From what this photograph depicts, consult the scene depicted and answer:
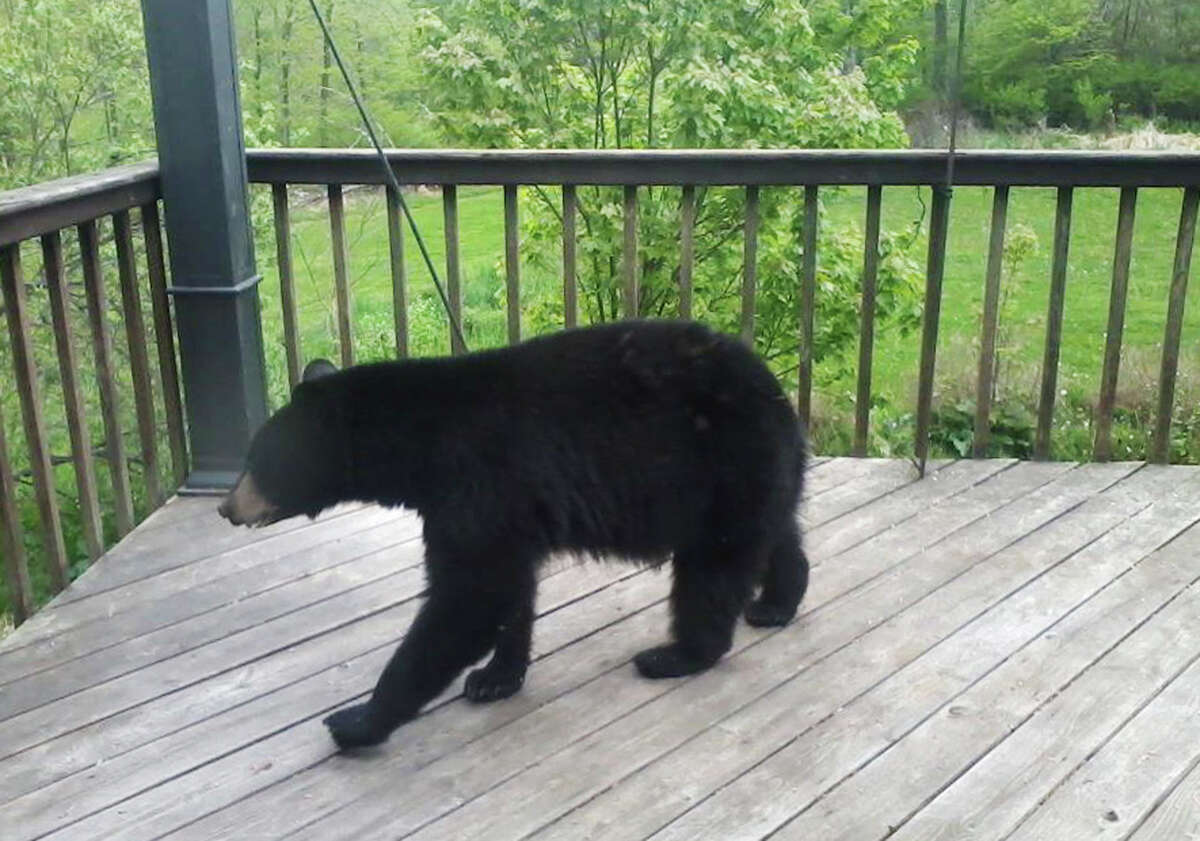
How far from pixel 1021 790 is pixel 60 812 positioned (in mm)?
1787

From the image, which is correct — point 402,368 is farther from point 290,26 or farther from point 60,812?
point 290,26

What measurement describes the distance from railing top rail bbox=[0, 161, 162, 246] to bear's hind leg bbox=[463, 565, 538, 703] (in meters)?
1.51

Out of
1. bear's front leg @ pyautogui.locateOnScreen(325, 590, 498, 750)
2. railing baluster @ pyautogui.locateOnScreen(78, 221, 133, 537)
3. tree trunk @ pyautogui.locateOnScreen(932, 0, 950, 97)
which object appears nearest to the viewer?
bear's front leg @ pyautogui.locateOnScreen(325, 590, 498, 750)

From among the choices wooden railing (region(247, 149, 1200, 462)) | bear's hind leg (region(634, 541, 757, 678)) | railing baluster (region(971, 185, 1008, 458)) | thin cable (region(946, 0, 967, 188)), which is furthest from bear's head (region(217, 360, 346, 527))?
railing baluster (region(971, 185, 1008, 458))

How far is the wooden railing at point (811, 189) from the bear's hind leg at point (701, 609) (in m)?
1.39

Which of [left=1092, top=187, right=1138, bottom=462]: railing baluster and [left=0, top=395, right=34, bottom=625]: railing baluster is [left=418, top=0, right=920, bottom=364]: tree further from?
[left=0, top=395, right=34, bottom=625]: railing baluster

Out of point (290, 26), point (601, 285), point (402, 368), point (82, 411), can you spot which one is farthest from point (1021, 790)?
point (290, 26)

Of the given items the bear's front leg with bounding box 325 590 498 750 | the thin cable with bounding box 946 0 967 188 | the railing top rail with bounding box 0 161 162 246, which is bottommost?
the bear's front leg with bounding box 325 590 498 750

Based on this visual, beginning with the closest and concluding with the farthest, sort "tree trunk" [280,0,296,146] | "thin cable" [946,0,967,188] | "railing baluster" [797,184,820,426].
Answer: "thin cable" [946,0,967,188]
"railing baluster" [797,184,820,426]
"tree trunk" [280,0,296,146]

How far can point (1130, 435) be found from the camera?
593 cm

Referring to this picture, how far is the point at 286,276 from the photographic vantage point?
400cm

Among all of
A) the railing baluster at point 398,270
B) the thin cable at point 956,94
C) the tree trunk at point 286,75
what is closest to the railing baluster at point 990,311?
the thin cable at point 956,94

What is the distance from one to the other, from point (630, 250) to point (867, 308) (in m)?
0.80

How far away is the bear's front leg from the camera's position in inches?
95.5
